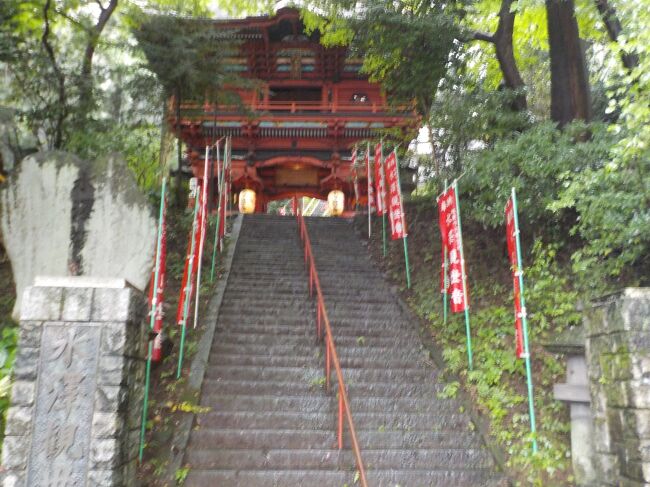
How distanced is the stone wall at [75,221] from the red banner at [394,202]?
A: 5799mm

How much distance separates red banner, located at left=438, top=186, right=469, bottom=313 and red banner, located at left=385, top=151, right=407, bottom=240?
6.30ft

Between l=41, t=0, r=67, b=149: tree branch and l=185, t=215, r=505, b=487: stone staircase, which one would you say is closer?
l=185, t=215, r=505, b=487: stone staircase

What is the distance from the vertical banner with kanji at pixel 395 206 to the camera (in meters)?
9.82

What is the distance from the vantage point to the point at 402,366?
7.21 meters

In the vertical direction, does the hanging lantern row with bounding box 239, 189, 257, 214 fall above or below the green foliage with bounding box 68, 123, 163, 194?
above

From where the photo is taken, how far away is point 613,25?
805cm

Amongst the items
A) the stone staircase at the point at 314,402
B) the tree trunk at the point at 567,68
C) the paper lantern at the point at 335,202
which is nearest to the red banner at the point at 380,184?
the stone staircase at the point at 314,402

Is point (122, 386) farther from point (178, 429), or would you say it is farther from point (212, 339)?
point (212, 339)

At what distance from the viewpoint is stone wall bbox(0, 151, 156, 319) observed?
486 cm

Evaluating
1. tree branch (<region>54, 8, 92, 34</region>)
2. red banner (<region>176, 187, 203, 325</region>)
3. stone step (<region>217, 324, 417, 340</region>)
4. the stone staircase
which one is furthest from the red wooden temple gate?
red banner (<region>176, 187, 203, 325</region>)

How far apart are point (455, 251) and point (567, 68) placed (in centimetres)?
436

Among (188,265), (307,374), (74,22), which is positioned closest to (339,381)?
(307,374)

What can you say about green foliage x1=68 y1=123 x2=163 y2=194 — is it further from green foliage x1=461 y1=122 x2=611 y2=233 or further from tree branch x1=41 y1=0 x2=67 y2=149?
green foliage x1=461 y1=122 x2=611 y2=233

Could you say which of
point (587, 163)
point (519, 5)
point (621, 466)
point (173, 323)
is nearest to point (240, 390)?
point (173, 323)
